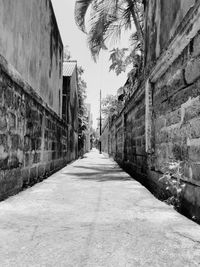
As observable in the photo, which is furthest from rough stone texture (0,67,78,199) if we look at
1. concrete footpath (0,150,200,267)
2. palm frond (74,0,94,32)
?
palm frond (74,0,94,32)

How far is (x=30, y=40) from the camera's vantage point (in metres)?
5.16

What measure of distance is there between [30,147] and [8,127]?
141 centimetres

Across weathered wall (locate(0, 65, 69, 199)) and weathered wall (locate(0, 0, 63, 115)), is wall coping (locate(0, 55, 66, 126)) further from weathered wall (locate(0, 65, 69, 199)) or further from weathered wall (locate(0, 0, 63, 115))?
weathered wall (locate(0, 0, 63, 115))

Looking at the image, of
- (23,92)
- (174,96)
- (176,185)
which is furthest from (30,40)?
(176,185)

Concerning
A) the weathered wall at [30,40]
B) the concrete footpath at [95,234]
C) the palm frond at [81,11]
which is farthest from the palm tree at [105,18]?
the concrete footpath at [95,234]

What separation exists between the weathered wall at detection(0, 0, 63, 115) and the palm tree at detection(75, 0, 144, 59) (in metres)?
2.33

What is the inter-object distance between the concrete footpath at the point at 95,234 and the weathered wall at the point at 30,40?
2.16 metres

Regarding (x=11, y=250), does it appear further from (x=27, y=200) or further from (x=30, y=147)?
(x=30, y=147)

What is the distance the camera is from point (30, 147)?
5.03 m

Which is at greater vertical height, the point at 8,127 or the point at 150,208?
the point at 8,127

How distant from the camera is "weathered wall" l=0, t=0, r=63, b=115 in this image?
12.6 feet

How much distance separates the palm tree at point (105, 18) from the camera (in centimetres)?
945

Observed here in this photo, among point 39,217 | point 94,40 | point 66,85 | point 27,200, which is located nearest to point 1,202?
point 27,200

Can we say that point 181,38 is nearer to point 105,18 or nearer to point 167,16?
point 167,16
